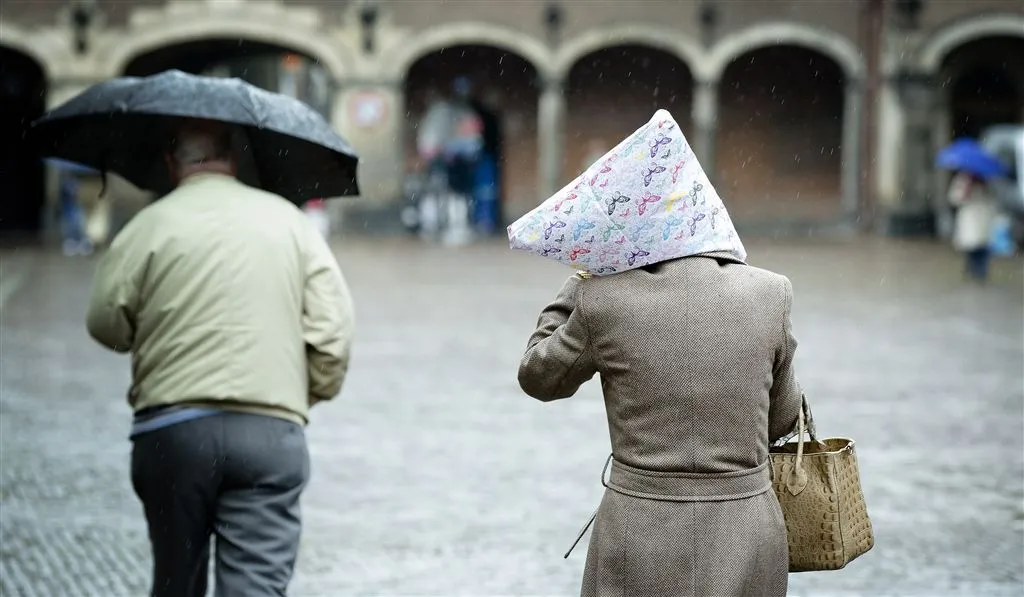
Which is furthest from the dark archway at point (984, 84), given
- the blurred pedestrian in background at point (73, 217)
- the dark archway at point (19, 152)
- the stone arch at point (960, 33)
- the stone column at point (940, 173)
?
the dark archway at point (19, 152)

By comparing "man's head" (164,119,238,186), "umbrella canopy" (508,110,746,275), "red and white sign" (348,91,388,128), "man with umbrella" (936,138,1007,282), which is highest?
"red and white sign" (348,91,388,128)

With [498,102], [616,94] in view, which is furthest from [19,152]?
[616,94]

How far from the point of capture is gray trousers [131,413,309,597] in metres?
3.57

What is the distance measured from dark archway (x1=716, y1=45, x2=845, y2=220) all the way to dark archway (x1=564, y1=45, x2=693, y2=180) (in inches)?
40.6

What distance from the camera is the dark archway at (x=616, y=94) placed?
32.2 metres

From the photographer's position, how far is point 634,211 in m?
2.86

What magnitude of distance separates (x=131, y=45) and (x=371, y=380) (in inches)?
799

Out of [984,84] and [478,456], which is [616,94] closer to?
[984,84]

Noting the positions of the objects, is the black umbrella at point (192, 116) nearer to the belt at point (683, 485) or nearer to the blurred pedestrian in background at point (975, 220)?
the belt at point (683, 485)

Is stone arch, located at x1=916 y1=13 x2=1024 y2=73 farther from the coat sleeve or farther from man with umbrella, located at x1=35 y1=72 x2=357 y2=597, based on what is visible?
the coat sleeve

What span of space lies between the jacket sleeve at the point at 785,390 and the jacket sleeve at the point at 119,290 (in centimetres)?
151

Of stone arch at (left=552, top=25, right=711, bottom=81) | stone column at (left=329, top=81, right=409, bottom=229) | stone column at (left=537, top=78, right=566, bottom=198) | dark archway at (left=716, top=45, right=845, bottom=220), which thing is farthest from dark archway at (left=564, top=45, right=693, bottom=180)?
stone column at (left=329, top=81, right=409, bottom=229)

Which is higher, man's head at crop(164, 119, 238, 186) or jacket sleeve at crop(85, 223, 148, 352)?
man's head at crop(164, 119, 238, 186)

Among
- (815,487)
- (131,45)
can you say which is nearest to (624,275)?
A: (815,487)
